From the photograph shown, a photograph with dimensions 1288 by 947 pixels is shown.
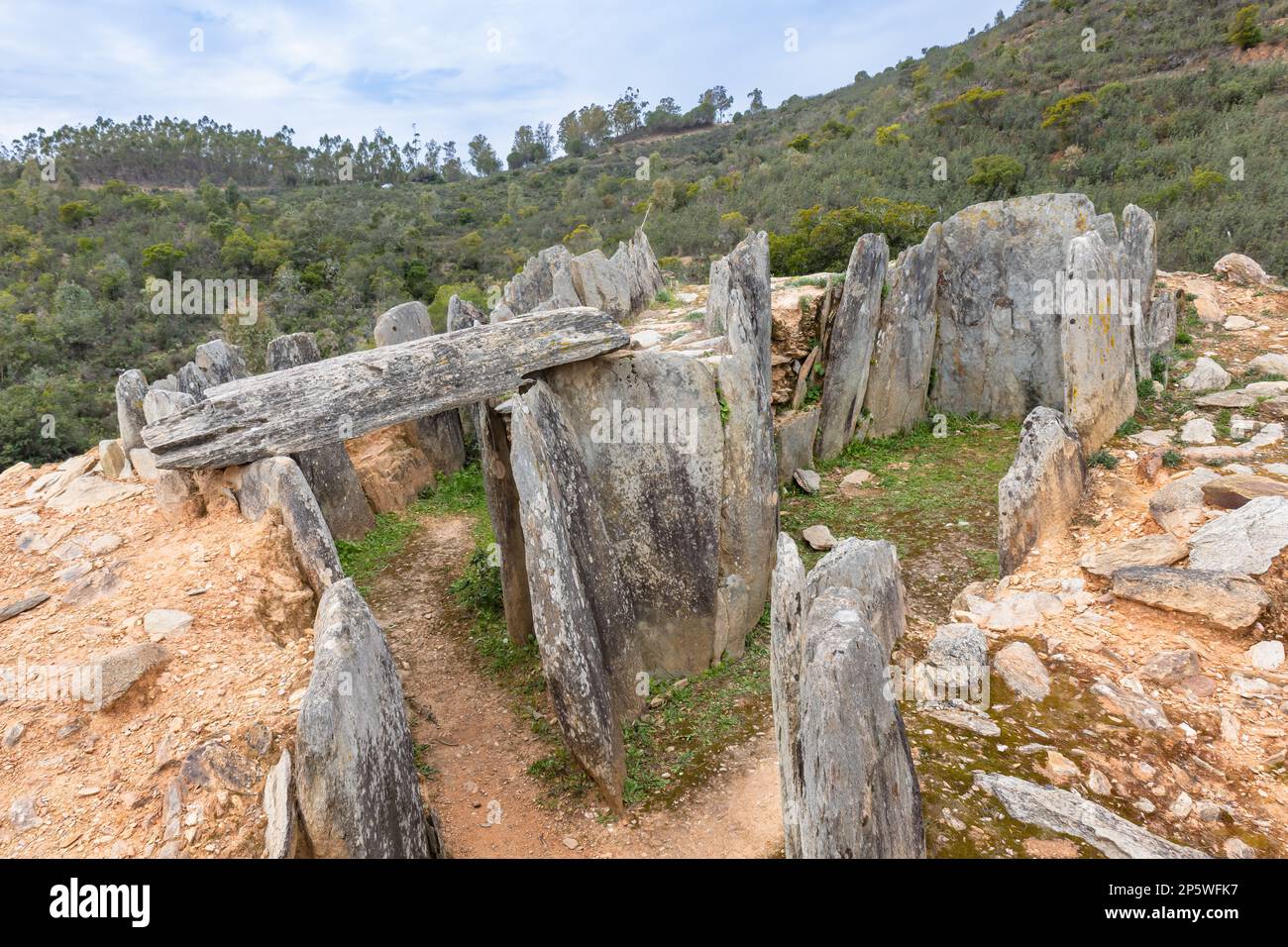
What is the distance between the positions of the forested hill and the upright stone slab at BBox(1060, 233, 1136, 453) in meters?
8.93

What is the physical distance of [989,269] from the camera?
438 inches

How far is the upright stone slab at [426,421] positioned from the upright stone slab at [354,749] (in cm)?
734

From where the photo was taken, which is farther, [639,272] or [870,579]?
[639,272]

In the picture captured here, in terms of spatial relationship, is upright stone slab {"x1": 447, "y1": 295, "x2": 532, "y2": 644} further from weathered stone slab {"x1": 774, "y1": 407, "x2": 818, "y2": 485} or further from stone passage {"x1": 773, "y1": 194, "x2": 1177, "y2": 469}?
stone passage {"x1": 773, "y1": 194, "x2": 1177, "y2": 469}

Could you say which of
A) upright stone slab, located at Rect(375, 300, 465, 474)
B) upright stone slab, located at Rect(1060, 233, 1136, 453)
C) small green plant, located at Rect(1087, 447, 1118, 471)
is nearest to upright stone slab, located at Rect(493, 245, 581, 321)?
upright stone slab, located at Rect(375, 300, 465, 474)

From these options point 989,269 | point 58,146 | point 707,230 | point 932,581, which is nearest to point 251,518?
point 932,581

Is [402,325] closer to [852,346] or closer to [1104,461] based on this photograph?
[852,346]

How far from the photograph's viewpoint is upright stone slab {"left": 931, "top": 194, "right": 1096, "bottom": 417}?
1077cm

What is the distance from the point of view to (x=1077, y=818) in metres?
3.63

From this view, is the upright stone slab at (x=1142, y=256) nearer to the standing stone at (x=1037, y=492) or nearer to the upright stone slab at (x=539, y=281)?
the standing stone at (x=1037, y=492)

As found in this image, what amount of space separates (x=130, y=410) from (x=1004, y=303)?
12123 millimetres

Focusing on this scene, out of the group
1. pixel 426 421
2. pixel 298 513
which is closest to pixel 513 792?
pixel 298 513

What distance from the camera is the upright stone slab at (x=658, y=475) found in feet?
22.4
